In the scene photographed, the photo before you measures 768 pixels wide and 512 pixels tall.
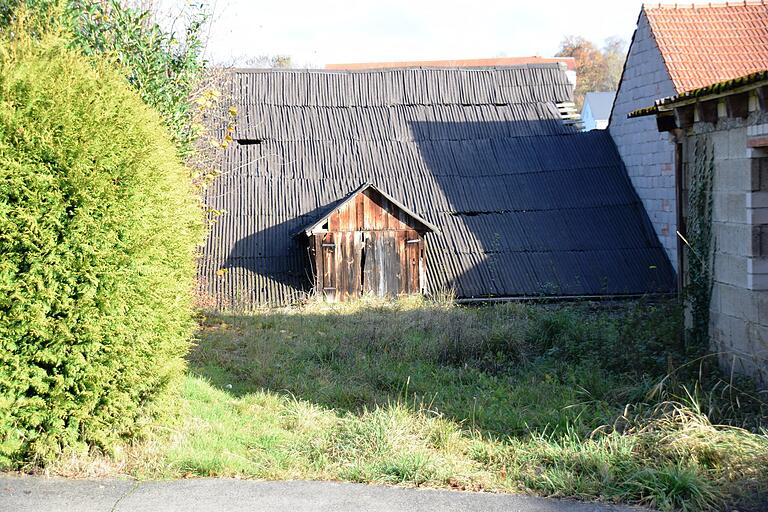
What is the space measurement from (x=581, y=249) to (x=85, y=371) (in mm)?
13061

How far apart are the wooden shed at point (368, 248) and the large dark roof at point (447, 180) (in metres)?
0.61

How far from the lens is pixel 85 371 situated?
620 centimetres

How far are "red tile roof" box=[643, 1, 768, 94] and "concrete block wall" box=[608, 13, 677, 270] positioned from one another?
24 centimetres

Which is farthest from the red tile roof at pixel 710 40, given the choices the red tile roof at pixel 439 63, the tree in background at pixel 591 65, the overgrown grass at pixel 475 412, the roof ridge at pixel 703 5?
the tree in background at pixel 591 65

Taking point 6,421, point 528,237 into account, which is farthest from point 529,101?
point 6,421

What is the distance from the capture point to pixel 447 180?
61.6 ft

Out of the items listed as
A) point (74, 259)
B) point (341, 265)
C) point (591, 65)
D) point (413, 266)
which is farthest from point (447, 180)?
point (591, 65)

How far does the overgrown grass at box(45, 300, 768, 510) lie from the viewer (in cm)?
631

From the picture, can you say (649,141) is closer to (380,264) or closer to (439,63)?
(380,264)

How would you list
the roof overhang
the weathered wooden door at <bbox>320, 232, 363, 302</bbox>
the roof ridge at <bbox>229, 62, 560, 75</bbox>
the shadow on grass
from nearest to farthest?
the roof overhang → the shadow on grass → the weathered wooden door at <bbox>320, 232, 363, 302</bbox> → the roof ridge at <bbox>229, 62, 560, 75</bbox>

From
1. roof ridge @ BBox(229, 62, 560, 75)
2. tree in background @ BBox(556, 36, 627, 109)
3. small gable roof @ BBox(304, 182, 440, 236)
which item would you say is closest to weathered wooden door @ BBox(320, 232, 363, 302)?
small gable roof @ BBox(304, 182, 440, 236)

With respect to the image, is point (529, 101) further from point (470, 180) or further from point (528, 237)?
point (528, 237)

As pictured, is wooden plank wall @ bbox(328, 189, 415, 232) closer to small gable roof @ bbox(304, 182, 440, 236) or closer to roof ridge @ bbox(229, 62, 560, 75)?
small gable roof @ bbox(304, 182, 440, 236)

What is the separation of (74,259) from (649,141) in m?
14.5
